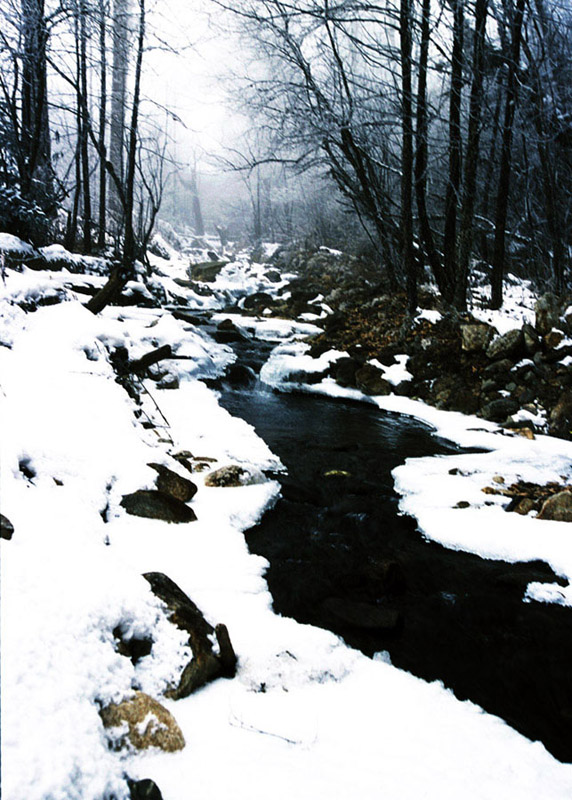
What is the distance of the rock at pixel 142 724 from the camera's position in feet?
4.67

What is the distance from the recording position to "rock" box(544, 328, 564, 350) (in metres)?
6.61

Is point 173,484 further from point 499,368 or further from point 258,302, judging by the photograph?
point 258,302

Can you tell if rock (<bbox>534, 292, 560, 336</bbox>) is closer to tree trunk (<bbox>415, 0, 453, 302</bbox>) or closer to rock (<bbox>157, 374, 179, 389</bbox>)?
tree trunk (<bbox>415, 0, 453, 302</bbox>)

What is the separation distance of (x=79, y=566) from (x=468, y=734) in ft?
6.21

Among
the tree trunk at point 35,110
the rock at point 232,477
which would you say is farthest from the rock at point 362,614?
the tree trunk at point 35,110

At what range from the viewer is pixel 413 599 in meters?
3.01

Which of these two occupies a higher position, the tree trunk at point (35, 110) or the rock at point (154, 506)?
the tree trunk at point (35, 110)

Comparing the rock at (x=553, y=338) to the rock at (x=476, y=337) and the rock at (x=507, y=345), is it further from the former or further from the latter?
the rock at (x=476, y=337)

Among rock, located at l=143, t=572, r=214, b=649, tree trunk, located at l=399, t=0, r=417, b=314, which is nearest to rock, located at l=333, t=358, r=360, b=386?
tree trunk, located at l=399, t=0, r=417, b=314

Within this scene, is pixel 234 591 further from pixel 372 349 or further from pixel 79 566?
pixel 372 349

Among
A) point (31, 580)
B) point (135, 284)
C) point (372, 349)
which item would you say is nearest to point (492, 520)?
point (31, 580)

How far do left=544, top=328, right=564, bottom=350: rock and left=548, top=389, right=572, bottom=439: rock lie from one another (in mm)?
1010

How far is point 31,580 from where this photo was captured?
5.21 feet

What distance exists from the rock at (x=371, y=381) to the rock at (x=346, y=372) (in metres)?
0.09
